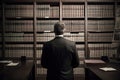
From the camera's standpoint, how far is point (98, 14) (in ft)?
15.3

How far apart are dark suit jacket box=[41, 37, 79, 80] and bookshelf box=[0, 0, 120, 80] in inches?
70.7

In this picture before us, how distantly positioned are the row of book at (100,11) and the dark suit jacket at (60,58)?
1.99 m

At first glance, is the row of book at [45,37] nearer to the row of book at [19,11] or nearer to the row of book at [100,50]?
the row of book at [100,50]

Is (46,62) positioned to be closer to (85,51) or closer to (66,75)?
(66,75)

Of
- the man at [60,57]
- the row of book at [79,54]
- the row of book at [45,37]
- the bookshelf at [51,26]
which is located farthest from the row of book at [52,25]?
the man at [60,57]

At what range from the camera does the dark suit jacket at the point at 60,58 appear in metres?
2.78

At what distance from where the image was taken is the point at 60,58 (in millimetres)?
2787

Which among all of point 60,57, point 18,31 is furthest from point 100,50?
point 60,57

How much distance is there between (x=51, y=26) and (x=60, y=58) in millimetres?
1933

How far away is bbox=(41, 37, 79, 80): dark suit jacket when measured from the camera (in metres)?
2.78

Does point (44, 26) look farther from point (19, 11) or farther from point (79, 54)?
point (79, 54)

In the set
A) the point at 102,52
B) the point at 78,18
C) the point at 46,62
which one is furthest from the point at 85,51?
the point at 46,62

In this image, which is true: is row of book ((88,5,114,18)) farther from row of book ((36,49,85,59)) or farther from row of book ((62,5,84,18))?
row of book ((36,49,85,59))

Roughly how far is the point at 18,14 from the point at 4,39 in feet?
2.00
